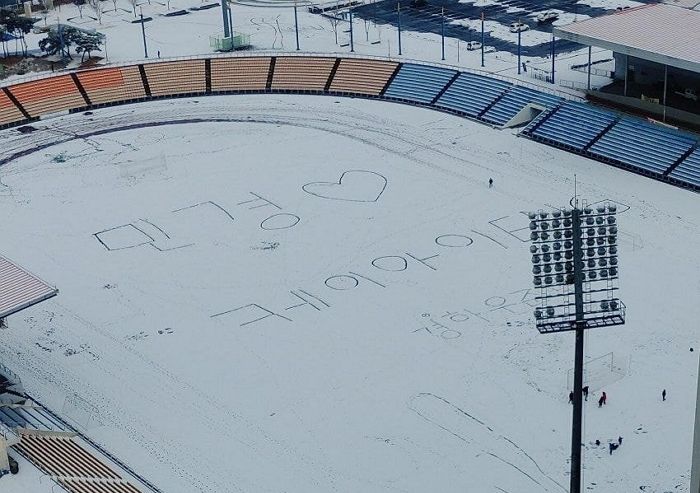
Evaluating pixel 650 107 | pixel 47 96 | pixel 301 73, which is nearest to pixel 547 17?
pixel 301 73

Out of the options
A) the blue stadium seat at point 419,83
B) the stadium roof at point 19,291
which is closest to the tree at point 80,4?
the blue stadium seat at point 419,83

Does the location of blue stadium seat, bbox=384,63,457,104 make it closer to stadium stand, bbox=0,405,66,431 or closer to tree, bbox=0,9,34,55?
tree, bbox=0,9,34,55

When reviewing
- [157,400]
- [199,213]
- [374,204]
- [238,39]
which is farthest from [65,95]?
[157,400]

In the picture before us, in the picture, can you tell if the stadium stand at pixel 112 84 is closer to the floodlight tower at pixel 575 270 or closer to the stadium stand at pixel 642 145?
the stadium stand at pixel 642 145

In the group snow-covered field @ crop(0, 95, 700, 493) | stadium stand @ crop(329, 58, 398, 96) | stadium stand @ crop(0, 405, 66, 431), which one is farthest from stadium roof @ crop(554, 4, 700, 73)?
stadium stand @ crop(0, 405, 66, 431)

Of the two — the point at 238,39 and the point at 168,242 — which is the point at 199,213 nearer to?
the point at 168,242
